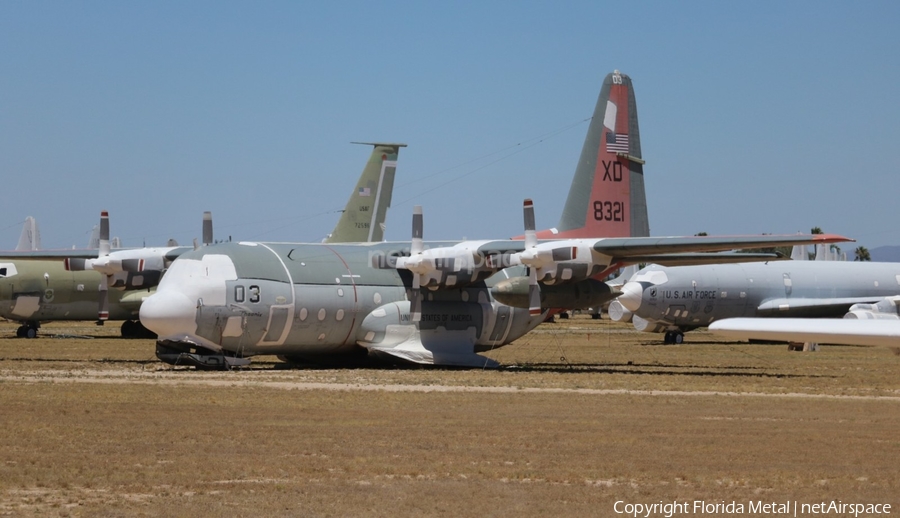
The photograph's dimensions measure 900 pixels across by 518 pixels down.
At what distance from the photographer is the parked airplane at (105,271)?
30.6 metres

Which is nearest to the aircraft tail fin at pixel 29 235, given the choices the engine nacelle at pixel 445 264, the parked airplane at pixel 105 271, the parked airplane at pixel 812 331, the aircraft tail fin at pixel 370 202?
the parked airplane at pixel 105 271

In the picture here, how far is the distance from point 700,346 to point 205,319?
25049 mm

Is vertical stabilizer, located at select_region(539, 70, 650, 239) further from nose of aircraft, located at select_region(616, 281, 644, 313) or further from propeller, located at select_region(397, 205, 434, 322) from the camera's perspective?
nose of aircraft, located at select_region(616, 281, 644, 313)

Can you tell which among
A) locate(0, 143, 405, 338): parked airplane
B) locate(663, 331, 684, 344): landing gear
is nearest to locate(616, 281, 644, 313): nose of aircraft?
locate(663, 331, 684, 344): landing gear

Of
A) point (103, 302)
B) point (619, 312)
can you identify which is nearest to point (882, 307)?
point (619, 312)

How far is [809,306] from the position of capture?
48062 millimetres

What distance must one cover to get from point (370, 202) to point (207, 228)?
38.3 ft

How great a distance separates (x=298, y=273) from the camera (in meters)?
27.2

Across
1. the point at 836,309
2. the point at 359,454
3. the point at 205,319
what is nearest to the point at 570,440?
the point at 359,454

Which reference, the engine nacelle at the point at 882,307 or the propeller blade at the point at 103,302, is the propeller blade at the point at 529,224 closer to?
the propeller blade at the point at 103,302

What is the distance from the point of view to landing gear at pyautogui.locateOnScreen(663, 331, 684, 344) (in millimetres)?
46688

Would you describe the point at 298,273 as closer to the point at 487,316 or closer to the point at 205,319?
the point at 205,319

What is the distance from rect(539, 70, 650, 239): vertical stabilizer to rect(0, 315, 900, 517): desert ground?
581 cm

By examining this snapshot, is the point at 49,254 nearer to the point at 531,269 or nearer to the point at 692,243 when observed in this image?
the point at 531,269
